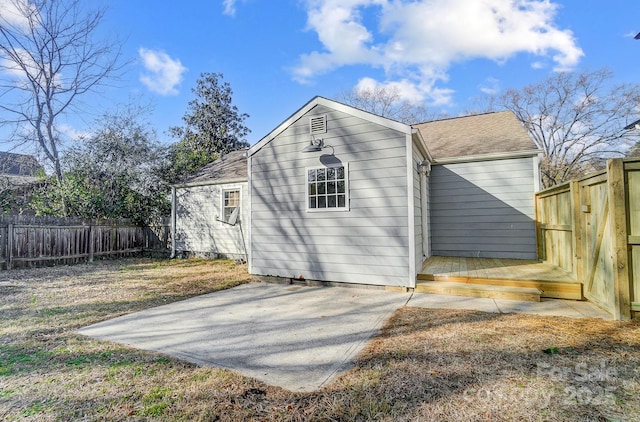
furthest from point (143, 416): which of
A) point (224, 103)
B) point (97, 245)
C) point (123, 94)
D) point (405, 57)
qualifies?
point (224, 103)

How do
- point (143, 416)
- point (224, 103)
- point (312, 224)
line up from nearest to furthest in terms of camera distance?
point (143, 416) → point (312, 224) → point (224, 103)

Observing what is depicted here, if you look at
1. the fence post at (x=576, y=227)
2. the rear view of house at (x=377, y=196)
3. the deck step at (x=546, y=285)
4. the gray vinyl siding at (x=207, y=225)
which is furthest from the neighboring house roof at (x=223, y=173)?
the fence post at (x=576, y=227)

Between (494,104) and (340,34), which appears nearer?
(340,34)

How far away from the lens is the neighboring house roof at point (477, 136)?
7422 millimetres

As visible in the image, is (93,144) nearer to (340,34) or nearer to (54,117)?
(54,117)

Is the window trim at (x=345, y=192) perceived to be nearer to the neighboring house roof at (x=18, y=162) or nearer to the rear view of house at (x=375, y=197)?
the rear view of house at (x=375, y=197)

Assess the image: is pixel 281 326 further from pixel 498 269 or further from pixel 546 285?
pixel 498 269

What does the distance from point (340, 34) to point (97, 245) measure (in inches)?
506

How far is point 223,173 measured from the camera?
11.2 metres

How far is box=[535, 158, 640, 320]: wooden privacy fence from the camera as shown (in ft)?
11.6

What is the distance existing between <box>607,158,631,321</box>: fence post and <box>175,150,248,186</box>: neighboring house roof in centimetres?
881

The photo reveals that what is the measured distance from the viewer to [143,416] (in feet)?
6.41

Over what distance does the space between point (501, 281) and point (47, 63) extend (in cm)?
1567

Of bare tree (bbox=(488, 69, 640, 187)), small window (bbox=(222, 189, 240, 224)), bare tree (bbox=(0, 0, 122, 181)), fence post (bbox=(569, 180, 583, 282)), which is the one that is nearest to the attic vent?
fence post (bbox=(569, 180, 583, 282))
